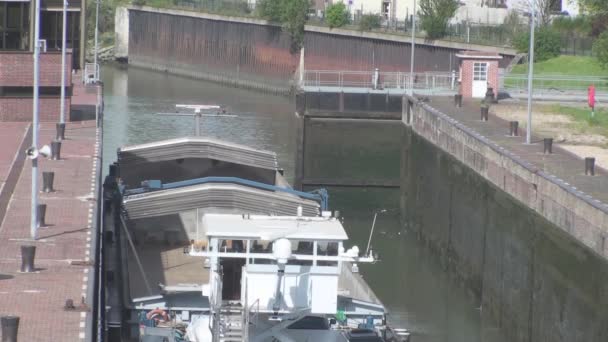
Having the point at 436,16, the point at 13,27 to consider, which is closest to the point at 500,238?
the point at 13,27

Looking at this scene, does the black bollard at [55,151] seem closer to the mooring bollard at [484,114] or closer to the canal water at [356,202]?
the canal water at [356,202]

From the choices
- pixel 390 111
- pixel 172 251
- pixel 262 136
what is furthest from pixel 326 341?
pixel 262 136

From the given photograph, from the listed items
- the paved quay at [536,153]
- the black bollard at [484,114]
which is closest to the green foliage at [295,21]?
the paved quay at [536,153]

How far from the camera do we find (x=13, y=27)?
40875mm

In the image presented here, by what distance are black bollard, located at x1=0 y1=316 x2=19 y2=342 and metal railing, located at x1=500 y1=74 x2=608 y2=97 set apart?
133 feet

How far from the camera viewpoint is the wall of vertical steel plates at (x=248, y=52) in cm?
7288

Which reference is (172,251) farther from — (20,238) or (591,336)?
(591,336)

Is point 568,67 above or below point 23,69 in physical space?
above

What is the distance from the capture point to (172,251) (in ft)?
90.0

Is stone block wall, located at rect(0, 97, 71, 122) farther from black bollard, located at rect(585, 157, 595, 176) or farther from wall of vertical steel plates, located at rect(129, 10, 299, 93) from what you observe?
wall of vertical steel plates, located at rect(129, 10, 299, 93)

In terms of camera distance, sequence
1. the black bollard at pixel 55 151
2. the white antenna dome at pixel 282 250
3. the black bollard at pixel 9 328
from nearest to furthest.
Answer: the black bollard at pixel 9 328 → the white antenna dome at pixel 282 250 → the black bollard at pixel 55 151

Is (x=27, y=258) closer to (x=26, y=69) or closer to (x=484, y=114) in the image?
(x=26, y=69)

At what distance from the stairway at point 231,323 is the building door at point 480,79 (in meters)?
32.3

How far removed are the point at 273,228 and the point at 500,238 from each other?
13.5 metres
